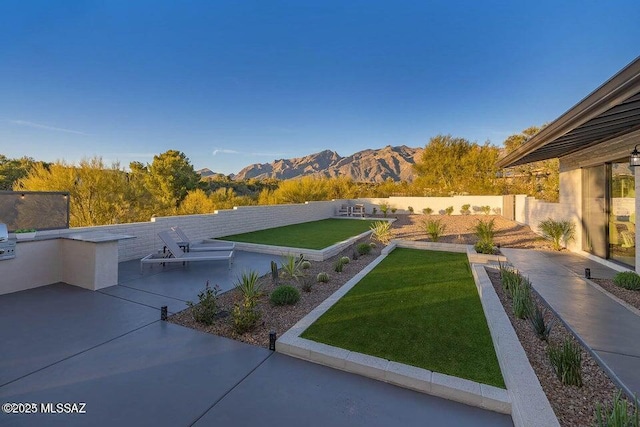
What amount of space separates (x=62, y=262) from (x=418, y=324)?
664 centimetres

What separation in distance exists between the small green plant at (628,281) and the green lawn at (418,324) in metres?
2.29

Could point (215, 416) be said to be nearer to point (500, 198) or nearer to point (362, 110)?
point (500, 198)

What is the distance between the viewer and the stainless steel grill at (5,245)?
171 inches

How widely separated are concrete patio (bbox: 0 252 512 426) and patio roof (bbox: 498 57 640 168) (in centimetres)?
325

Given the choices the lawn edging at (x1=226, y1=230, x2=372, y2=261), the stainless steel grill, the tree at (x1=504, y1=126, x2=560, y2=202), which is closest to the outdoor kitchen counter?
the stainless steel grill

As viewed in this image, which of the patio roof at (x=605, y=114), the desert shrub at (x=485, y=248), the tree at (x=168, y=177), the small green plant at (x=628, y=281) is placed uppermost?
the tree at (x=168, y=177)

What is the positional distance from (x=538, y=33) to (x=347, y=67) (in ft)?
28.2

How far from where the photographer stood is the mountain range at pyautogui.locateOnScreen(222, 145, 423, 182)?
208 ft

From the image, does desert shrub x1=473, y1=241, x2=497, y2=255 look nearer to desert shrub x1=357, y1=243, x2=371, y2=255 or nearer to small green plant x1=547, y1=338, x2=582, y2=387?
desert shrub x1=357, y1=243, x2=371, y2=255

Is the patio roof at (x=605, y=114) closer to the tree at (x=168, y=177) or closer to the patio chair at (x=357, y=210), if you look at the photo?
the patio chair at (x=357, y=210)

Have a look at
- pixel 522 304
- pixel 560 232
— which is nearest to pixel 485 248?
pixel 560 232

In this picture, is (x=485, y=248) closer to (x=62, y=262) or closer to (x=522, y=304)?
(x=522, y=304)

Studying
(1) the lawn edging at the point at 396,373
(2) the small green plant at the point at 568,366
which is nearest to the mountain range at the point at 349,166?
(1) the lawn edging at the point at 396,373

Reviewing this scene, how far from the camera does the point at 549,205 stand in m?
9.70
